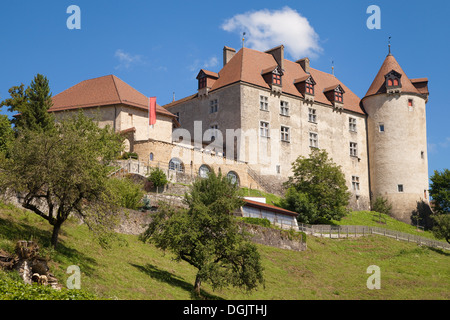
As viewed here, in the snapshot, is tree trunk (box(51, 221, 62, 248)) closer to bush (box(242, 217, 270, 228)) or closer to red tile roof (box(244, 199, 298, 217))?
bush (box(242, 217, 270, 228))

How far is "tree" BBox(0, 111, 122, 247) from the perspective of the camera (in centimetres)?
2575

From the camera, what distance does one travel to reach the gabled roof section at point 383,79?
72.6 meters

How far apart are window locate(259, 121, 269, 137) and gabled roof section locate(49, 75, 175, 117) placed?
9239 mm

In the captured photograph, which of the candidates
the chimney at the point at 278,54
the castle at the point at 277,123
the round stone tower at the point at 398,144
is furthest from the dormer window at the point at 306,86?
the round stone tower at the point at 398,144

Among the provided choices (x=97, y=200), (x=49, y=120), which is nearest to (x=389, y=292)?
(x=97, y=200)

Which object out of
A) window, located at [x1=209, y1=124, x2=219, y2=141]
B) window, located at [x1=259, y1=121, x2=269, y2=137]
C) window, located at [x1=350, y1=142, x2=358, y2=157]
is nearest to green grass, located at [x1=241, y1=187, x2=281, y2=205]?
window, located at [x1=259, y1=121, x2=269, y2=137]

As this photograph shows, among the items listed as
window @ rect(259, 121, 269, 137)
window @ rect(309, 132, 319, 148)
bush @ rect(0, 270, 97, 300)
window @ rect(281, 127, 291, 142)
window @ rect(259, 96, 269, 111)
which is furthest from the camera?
window @ rect(309, 132, 319, 148)

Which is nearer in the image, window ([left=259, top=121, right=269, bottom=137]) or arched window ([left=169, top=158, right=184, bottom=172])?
arched window ([left=169, top=158, right=184, bottom=172])

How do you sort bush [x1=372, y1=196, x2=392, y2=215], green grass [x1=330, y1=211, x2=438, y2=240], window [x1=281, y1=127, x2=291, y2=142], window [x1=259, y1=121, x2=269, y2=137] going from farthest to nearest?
bush [x1=372, y1=196, x2=392, y2=215], window [x1=281, y1=127, x2=291, y2=142], window [x1=259, y1=121, x2=269, y2=137], green grass [x1=330, y1=211, x2=438, y2=240]

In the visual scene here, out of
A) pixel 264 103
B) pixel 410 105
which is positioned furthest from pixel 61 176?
pixel 410 105

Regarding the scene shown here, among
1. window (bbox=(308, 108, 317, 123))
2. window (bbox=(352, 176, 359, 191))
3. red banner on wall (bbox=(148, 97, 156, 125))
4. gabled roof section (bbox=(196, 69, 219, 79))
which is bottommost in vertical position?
window (bbox=(352, 176, 359, 191))

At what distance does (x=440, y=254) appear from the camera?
5081 cm

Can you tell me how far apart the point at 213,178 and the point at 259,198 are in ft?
65.6

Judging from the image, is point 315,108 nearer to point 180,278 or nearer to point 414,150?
point 414,150
